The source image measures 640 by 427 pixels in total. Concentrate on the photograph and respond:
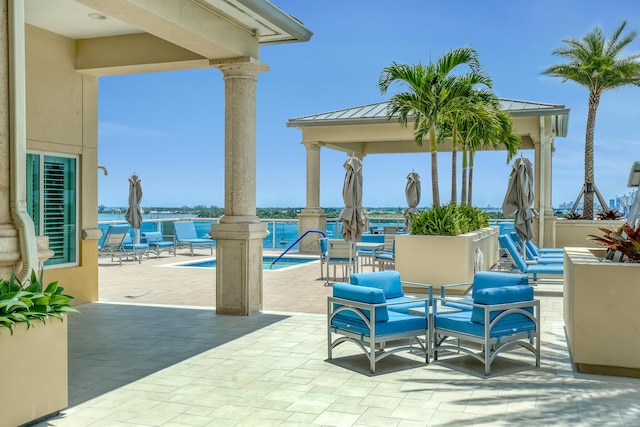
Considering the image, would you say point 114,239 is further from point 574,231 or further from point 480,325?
point 574,231

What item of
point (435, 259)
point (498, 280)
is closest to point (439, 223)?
point (435, 259)

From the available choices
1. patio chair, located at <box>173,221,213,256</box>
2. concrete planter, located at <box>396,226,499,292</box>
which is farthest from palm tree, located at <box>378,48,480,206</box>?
patio chair, located at <box>173,221,213,256</box>

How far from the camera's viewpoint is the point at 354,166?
475 inches

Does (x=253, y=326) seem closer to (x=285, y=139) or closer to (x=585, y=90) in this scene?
(x=585, y=90)

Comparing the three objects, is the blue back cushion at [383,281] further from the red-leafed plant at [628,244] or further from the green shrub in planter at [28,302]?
the green shrub in planter at [28,302]

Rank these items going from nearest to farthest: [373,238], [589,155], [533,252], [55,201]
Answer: [55,201] → [533,252] → [373,238] → [589,155]

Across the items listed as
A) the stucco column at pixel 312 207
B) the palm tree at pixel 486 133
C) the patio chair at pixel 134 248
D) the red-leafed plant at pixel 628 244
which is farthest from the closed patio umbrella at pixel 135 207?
the red-leafed plant at pixel 628 244

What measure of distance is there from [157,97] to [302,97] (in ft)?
56.2

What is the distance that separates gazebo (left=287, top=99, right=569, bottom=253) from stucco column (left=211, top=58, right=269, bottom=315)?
9.45 m

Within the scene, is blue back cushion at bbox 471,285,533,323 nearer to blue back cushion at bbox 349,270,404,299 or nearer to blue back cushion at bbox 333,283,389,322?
blue back cushion at bbox 333,283,389,322

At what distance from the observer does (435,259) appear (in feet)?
34.0

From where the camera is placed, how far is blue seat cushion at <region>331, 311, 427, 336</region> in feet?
18.6

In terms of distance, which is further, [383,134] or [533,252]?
[383,134]

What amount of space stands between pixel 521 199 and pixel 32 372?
1033 cm
